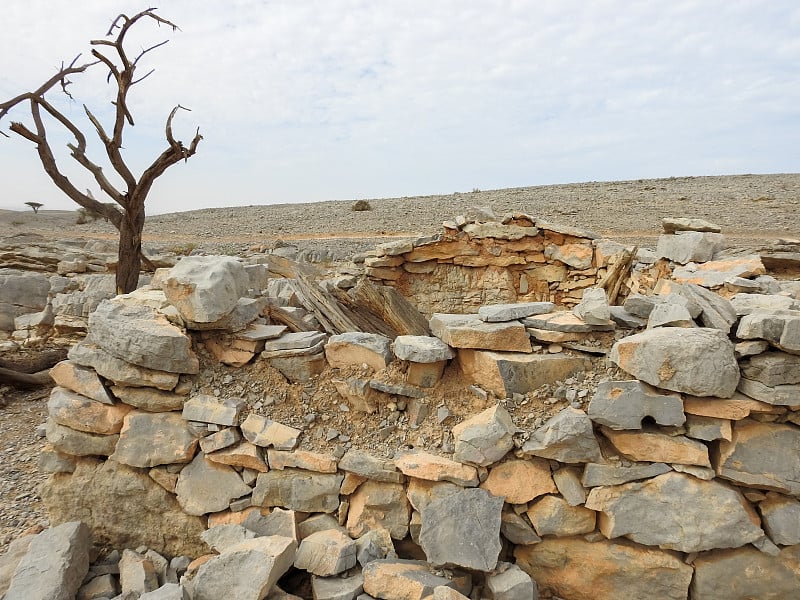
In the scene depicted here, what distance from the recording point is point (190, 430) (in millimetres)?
4086

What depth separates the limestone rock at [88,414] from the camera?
419 centimetres

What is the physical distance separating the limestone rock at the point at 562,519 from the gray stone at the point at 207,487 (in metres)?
2.34

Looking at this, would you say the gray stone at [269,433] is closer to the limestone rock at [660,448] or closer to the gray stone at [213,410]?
the gray stone at [213,410]

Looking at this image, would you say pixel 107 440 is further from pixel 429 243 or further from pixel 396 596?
pixel 429 243

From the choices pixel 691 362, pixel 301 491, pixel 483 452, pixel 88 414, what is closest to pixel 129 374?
pixel 88 414

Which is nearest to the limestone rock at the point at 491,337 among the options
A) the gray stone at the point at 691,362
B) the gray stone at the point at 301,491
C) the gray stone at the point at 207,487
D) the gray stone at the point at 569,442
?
the gray stone at the point at 569,442

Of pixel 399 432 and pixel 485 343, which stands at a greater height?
pixel 485 343

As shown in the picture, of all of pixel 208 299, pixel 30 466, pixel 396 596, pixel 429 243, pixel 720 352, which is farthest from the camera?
pixel 429 243

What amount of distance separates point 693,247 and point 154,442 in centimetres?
855

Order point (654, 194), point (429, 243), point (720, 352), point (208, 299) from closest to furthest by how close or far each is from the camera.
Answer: point (720, 352) < point (208, 299) < point (429, 243) < point (654, 194)

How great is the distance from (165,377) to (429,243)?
664 centimetres

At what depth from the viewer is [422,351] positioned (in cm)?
407

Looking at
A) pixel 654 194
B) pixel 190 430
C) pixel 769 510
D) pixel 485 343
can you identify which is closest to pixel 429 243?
pixel 485 343

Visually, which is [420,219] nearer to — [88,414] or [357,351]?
[357,351]
